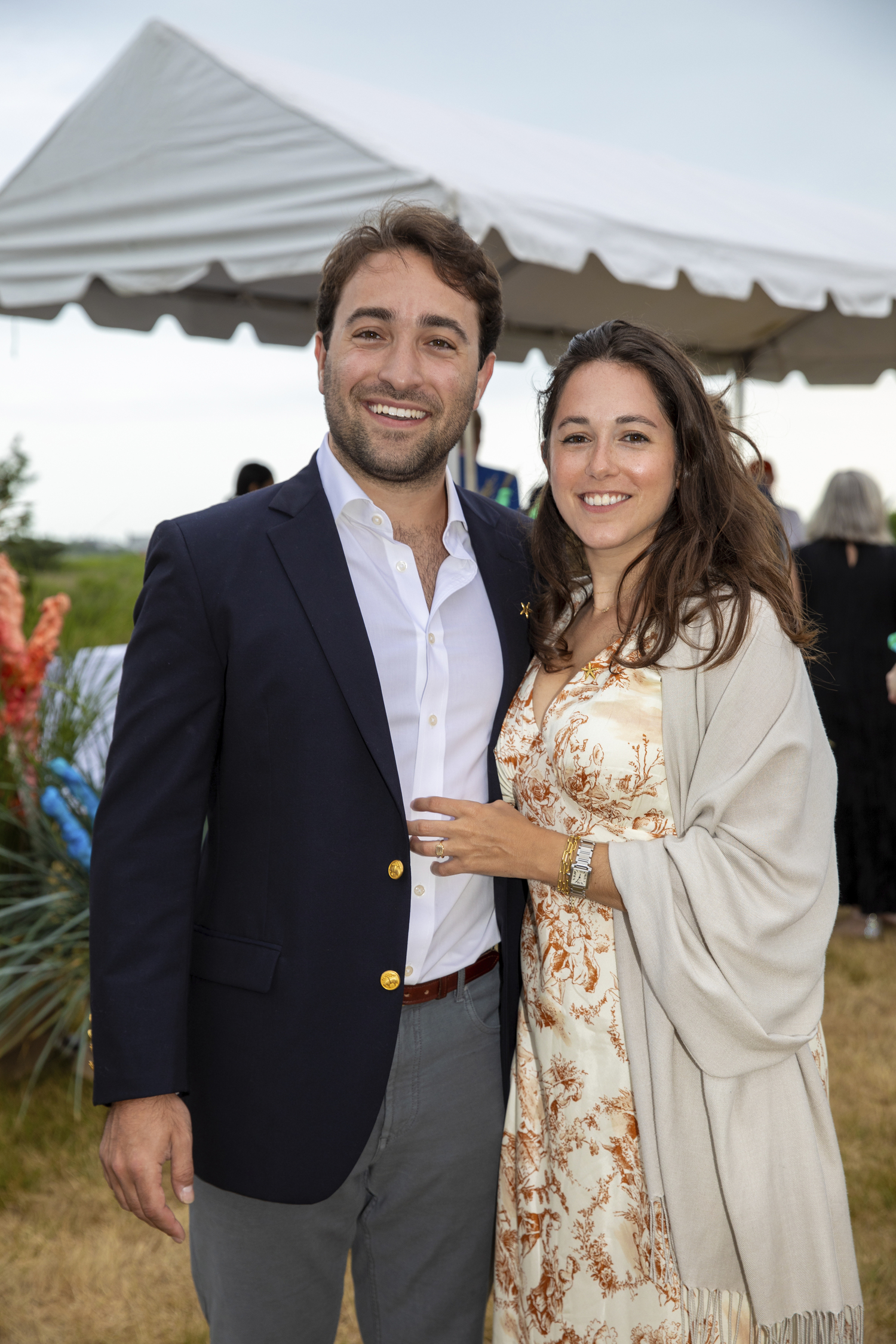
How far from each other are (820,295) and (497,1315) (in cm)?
408

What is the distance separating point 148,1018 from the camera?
1.37 m

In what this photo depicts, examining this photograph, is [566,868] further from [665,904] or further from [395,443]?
[395,443]

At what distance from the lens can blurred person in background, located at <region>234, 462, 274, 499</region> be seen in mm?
5168

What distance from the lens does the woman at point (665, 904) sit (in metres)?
1.40

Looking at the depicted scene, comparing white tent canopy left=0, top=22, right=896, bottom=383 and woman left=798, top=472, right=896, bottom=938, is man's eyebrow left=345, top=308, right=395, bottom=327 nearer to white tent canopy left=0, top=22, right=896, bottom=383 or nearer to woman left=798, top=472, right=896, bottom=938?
white tent canopy left=0, top=22, right=896, bottom=383

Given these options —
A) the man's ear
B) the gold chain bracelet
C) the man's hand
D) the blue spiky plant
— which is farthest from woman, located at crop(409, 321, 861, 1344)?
the blue spiky plant

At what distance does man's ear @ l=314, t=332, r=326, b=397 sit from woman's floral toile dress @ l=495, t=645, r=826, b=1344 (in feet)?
2.34

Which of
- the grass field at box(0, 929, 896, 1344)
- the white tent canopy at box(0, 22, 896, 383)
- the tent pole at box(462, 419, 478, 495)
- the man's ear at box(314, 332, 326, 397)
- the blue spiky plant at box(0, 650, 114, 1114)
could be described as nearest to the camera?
the man's ear at box(314, 332, 326, 397)

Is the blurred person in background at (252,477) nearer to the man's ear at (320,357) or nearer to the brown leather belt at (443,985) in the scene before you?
the man's ear at (320,357)

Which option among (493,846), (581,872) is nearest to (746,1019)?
(581,872)

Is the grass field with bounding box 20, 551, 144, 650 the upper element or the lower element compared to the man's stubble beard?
upper

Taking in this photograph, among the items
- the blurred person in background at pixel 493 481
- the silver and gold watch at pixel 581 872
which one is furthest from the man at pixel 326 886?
the blurred person in background at pixel 493 481

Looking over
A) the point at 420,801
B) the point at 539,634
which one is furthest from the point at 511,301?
the point at 420,801

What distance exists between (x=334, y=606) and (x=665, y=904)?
67 centimetres
